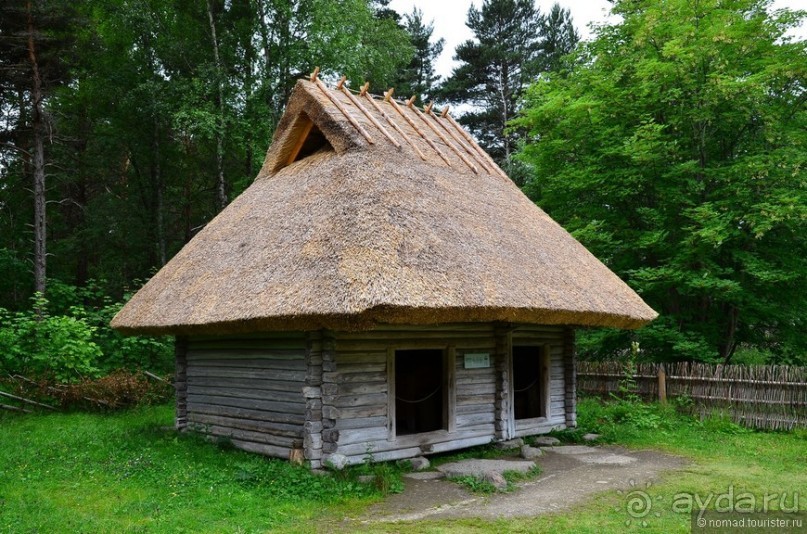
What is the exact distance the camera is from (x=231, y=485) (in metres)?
7.96

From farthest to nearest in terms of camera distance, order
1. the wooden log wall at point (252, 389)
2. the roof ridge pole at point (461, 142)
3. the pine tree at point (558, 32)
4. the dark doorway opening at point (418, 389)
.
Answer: the pine tree at point (558, 32) → the roof ridge pole at point (461, 142) → the dark doorway opening at point (418, 389) → the wooden log wall at point (252, 389)

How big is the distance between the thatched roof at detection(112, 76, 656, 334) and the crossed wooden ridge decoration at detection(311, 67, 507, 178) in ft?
0.16

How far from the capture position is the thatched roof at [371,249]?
8.02 meters

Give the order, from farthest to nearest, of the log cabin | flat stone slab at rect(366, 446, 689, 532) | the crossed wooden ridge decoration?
the crossed wooden ridge decoration, the log cabin, flat stone slab at rect(366, 446, 689, 532)

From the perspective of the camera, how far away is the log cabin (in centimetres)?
830

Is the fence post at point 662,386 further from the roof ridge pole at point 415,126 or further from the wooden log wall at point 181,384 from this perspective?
the wooden log wall at point 181,384

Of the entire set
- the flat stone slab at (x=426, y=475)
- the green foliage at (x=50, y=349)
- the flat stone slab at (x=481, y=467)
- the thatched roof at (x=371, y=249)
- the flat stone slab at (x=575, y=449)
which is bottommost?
the flat stone slab at (x=575, y=449)

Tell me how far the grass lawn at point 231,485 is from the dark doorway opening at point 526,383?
1647 mm

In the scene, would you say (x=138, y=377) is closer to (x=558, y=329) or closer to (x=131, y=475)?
(x=131, y=475)

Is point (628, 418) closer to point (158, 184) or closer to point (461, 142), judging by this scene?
point (461, 142)

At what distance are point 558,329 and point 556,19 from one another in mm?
24090

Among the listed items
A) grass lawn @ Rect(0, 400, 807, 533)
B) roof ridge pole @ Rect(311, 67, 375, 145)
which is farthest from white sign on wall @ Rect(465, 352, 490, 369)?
roof ridge pole @ Rect(311, 67, 375, 145)

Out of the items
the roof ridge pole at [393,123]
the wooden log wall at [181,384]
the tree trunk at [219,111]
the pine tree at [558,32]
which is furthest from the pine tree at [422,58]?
the wooden log wall at [181,384]

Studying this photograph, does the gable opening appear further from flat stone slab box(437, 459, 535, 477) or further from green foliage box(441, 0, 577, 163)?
green foliage box(441, 0, 577, 163)
